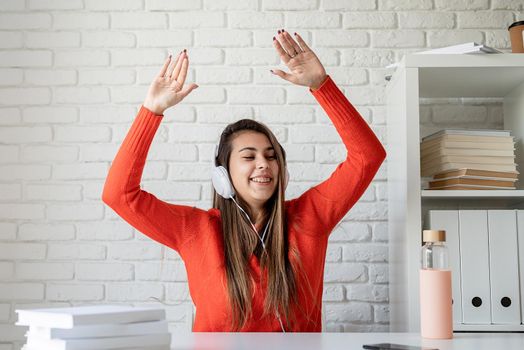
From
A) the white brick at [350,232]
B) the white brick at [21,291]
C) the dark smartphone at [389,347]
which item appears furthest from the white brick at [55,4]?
the dark smartphone at [389,347]

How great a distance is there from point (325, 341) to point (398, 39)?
1.47 m

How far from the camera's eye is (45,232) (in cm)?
262

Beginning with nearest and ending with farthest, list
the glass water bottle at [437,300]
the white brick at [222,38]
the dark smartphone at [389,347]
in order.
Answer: the dark smartphone at [389,347]
the glass water bottle at [437,300]
the white brick at [222,38]

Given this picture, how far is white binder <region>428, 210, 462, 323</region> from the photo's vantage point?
7.07 feet

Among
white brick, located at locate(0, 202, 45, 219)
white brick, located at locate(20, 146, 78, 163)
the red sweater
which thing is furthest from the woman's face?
white brick, located at locate(0, 202, 45, 219)

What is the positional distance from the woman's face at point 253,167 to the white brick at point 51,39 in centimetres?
84

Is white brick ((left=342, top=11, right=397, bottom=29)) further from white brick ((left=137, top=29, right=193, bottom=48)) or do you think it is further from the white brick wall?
white brick ((left=137, top=29, right=193, bottom=48))

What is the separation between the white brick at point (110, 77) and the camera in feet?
8.75

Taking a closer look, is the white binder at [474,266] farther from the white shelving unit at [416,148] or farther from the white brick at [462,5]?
the white brick at [462,5]

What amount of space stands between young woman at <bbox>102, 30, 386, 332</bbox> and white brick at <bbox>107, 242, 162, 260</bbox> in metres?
0.37

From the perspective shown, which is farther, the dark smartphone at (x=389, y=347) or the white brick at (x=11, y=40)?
the white brick at (x=11, y=40)

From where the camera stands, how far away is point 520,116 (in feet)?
8.01

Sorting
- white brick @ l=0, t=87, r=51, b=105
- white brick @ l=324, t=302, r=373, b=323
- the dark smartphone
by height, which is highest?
white brick @ l=0, t=87, r=51, b=105

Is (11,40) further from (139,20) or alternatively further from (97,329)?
(97,329)
